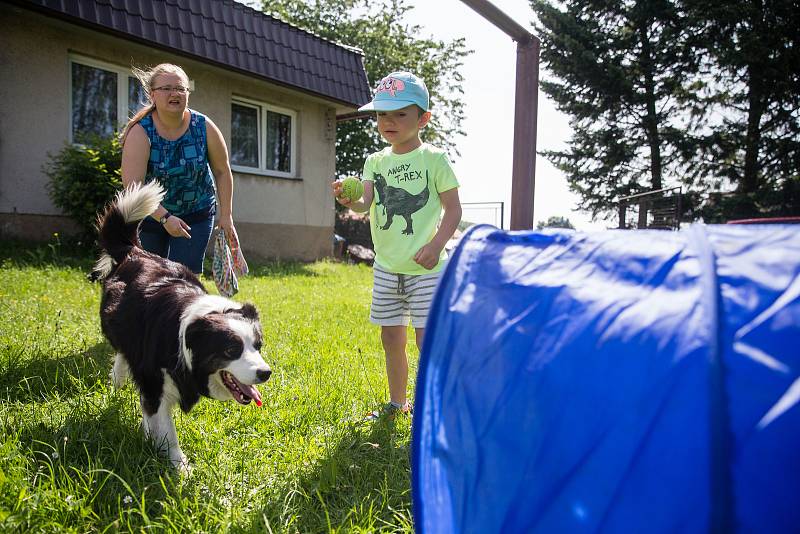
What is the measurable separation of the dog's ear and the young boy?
65 cm

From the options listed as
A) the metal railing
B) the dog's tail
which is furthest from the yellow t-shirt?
the metal railing

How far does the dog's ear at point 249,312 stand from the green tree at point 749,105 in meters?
13.8

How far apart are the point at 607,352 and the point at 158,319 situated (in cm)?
204

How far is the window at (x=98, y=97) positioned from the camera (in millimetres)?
7953

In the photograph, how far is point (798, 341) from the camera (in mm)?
941

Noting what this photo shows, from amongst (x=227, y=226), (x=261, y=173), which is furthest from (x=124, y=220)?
(x=261, y=173)

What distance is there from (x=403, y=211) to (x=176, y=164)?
141 cm

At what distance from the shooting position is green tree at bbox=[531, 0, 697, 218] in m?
15.5

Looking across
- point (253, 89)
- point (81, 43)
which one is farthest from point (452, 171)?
point (253, 89)

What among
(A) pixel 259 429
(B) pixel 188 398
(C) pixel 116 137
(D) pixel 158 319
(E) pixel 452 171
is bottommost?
(A) pixel 259 429

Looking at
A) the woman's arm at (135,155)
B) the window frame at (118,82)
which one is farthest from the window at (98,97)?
the woman's arm at (135,155)

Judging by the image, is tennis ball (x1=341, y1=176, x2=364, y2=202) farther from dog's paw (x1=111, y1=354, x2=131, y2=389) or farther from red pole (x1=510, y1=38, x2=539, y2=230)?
dog's paw (x1=111, y1=354, x2=131, y2=389)

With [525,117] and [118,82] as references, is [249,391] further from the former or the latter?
[118,82]

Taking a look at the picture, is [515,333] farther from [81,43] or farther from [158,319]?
[81,43]
